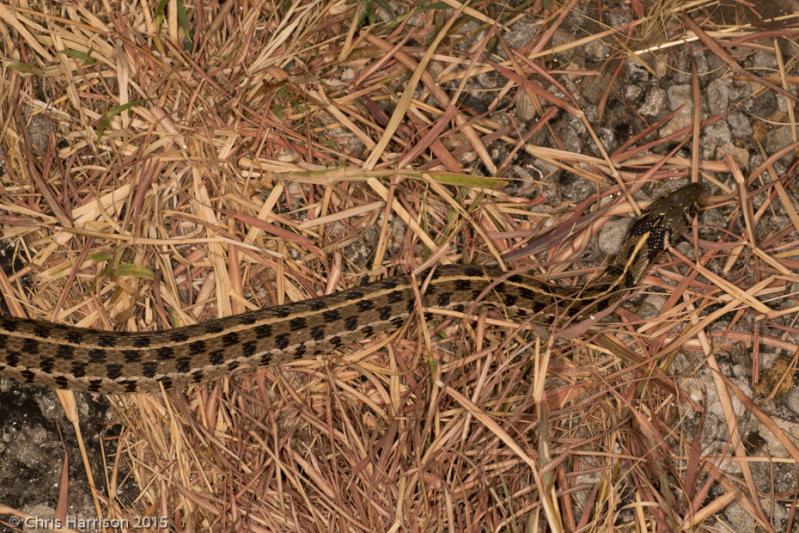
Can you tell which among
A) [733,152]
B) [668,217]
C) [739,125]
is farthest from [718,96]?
[668,217]

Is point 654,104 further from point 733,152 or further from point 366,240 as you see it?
point 366,240

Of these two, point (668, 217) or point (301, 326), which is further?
point (668, 217)

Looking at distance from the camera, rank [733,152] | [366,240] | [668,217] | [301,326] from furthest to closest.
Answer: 1. [733,152]
2. [366,240]
3. [668,217]
4. [301,326]

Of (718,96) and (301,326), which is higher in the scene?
(718,96)

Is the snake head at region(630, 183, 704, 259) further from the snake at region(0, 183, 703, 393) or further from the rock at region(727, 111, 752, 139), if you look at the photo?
the rock at region(727, 111, 752, 139)

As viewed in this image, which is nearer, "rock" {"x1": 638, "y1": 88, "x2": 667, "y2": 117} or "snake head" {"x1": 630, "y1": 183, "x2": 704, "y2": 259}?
"snake head" {"x1": 630, "y1": 183, "x2": 704, "y2": 259}

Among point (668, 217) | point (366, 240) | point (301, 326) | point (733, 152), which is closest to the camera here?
point (301, 326)

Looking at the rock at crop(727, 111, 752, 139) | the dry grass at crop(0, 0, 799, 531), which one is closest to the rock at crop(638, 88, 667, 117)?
the dry grass at crop(0, 0, 799, 531)
